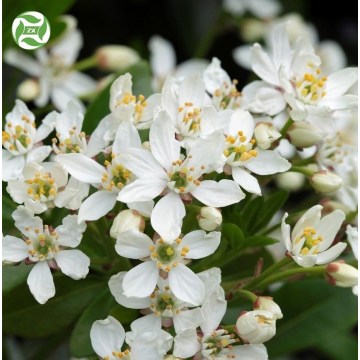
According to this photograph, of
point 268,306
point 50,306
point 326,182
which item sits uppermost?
point 326,182

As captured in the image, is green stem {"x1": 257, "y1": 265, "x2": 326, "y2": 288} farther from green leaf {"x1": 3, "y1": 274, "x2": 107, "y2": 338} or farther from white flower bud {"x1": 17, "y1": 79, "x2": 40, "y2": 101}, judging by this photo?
white flower bud {"x1": 17, "y1": 79, "x2": 40, "y2": 101}

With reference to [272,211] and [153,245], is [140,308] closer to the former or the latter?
[153,245]

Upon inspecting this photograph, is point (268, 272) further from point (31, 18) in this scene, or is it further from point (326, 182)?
point (31, 18)

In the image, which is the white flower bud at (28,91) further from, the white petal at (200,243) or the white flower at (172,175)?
the white petal at (200,243)

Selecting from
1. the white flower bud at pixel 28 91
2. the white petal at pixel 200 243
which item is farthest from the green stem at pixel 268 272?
the white flower bud at pixel 28 91

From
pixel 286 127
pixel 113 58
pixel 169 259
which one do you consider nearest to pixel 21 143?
pixel 169 259

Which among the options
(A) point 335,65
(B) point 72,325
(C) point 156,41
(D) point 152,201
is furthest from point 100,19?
(D) point 152,201
